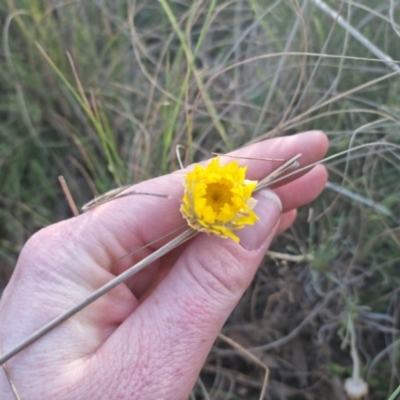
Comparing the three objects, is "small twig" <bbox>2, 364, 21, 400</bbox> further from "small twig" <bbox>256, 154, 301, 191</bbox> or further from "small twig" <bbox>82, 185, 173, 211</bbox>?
"small twig" <bbox>256, 154, 301, 191</bbox>

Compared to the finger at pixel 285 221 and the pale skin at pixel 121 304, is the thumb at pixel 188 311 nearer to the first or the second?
the pale skin at pixel 121 304

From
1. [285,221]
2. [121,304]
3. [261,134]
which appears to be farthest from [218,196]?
[261,134]

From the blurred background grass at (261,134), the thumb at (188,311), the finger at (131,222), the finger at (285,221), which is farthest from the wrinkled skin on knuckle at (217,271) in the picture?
the finger at (285,221)

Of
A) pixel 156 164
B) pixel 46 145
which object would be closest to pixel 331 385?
pixel 156 164

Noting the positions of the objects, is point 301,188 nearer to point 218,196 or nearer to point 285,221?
point 285,221

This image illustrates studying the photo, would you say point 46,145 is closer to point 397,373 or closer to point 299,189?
point 299,189

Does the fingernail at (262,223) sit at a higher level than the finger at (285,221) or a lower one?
higher
